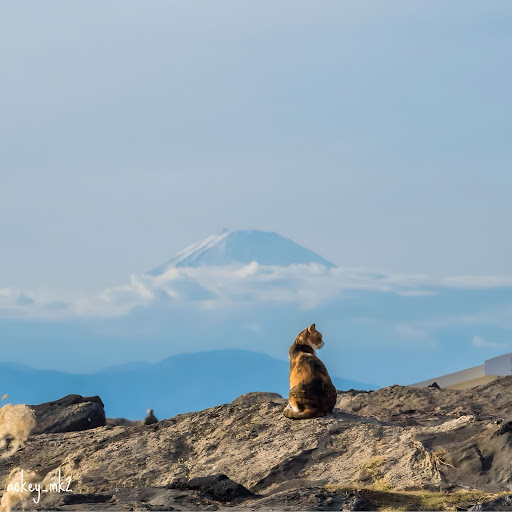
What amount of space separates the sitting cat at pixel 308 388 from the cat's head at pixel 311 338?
7.1 inches

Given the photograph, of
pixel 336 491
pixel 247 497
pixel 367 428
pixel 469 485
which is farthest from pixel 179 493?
pixel 367 428

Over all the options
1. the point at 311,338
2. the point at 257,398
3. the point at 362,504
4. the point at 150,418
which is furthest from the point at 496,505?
the point at 257,398

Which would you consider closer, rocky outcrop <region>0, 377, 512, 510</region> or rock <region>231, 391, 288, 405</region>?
rocky outcrop <region>0, 377, 512, 510</region>

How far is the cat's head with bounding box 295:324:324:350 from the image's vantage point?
14781 millimetres

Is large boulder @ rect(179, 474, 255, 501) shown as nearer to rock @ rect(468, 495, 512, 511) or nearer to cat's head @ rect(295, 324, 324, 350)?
rock @ rect(468, 495, 512, 511)

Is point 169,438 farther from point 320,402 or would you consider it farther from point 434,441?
point 434,441

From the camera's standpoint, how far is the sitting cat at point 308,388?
1411cm

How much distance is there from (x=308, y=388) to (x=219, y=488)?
409 cm

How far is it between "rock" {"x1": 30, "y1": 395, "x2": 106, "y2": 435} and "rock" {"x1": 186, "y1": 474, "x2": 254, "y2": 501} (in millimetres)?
9236

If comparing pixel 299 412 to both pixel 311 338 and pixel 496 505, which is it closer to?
pixel 311 338

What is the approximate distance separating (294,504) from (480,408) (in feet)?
37.4

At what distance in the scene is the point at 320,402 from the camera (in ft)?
46.9

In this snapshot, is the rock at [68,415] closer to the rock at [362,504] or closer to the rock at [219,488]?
the rock at [219,488]

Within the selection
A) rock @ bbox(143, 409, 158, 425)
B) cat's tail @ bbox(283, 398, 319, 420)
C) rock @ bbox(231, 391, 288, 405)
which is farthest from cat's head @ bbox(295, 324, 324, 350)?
rock @ bbox(231, 391, 288, 405)
